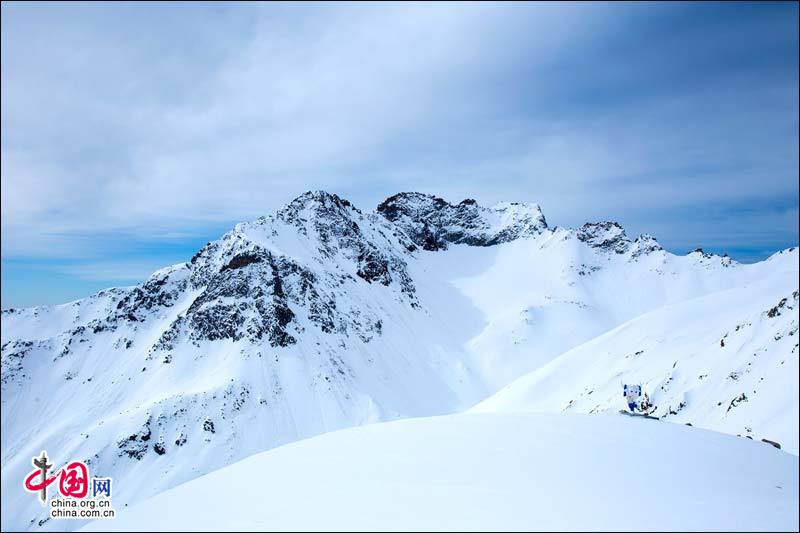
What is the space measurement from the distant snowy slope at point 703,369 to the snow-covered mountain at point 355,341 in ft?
0.72

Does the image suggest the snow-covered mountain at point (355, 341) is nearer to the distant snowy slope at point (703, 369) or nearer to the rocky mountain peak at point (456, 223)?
the distant snowy slope at point (703, 369)

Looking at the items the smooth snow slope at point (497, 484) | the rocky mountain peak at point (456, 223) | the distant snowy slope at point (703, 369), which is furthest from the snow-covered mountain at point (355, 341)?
the smooth snow slope at point (497, 484)

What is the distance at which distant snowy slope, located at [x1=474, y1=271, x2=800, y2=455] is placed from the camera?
24547 mm

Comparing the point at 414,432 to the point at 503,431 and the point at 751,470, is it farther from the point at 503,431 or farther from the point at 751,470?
the point at 751,470

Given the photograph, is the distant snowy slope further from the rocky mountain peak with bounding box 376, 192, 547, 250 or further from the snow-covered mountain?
the rocky mountain peak with bounding box 376, 192, 547, 250

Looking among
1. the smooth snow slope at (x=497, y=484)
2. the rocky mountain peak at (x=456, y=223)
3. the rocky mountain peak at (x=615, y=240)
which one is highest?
the rocky mountain peak at (x=456, y=223)

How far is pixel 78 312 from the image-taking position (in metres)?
153

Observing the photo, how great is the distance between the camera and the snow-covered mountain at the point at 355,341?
1556 inches

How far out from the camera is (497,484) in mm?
8211

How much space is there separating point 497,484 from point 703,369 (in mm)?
33274

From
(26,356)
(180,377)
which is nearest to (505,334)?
(180,377)

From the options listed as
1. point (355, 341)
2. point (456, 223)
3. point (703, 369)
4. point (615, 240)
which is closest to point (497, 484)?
point (703, 369)

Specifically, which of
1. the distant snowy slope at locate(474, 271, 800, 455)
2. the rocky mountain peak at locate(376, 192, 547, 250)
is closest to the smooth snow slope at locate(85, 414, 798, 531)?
the distant snowy slope at locate(474, 271, 800, 455)

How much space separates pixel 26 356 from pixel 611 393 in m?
157
